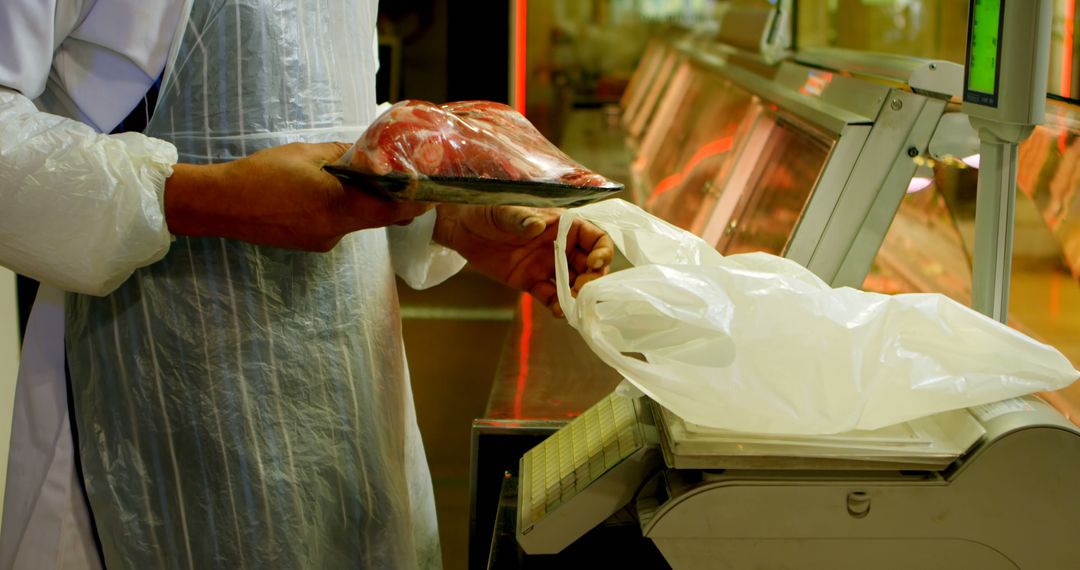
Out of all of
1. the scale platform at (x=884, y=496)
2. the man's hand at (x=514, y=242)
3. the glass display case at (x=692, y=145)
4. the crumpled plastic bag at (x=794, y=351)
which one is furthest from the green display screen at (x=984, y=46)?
the glass display case at (x=692, y=145)

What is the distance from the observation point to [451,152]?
3.21ft

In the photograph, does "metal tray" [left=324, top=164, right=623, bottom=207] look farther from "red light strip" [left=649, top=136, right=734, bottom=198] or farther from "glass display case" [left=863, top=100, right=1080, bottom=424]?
"red light strip" [left=649, top=136, right=734, bottom=198]

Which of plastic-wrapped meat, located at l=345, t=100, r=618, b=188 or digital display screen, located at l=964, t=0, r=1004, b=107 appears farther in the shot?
digital display screen, located at l=964, t=0, r=1004, b=107

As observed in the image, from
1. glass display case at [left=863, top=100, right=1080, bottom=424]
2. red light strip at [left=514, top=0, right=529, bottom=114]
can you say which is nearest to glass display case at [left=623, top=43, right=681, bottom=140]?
red light strip at [left=514, top=0, right=529, bottom=114]

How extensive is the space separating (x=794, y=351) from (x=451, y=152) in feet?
1.29

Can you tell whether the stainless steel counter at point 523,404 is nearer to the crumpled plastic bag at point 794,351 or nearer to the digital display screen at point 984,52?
the crumpled plastic bag at point 794,351

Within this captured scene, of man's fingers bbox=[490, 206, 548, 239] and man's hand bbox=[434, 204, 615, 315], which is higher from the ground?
man's fingers bbox=[490, 206, 548, 239]

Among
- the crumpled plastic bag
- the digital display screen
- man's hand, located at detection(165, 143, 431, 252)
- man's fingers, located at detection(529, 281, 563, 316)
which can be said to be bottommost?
man's fingers, located at detection(529, 281, 563, 316)

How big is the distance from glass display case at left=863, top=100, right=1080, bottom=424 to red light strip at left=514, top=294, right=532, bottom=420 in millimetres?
770

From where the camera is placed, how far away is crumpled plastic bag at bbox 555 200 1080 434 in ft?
3.24

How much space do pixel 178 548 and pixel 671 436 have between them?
2.09ft

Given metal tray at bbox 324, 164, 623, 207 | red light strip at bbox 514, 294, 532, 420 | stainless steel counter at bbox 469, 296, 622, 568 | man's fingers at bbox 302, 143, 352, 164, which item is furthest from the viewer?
red light strip at bbox 514, 294, 532, 420

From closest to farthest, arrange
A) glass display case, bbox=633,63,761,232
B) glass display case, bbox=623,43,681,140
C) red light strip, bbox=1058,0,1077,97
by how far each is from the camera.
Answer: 1. red light strip, bbox=1058,0,1077,97
2. glass display case, bbox=633,63,761,232
3. glass display case, bbox=623,43,681,140

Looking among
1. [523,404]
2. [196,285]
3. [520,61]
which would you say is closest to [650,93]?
[520,61]
